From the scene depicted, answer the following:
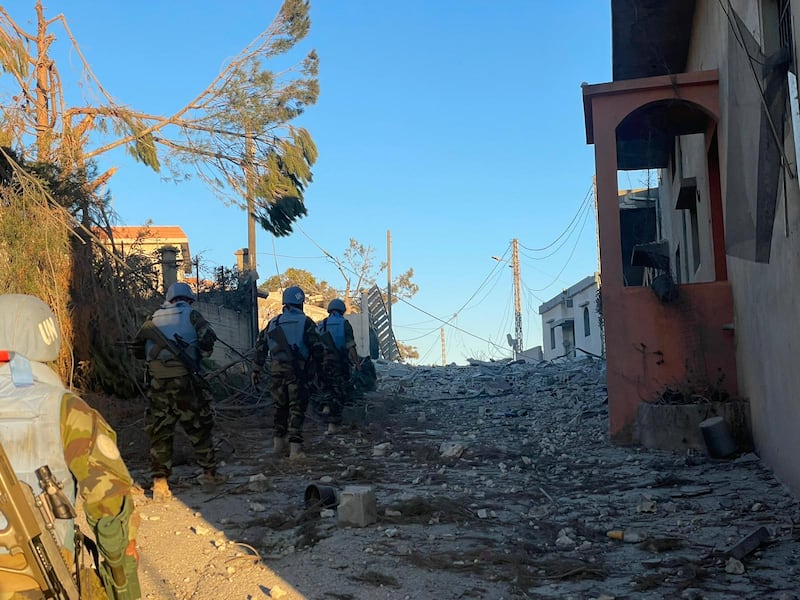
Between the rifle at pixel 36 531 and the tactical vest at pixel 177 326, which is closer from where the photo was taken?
the rifle at pixel 36 531

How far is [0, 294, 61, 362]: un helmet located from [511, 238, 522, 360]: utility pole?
2974 centimetres

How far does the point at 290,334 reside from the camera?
795 centimetres

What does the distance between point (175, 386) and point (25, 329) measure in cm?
421

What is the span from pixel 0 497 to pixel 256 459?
590 centimetres

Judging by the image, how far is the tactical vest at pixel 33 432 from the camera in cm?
204

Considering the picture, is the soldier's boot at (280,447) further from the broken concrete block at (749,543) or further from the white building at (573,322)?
the white building at (573,322)

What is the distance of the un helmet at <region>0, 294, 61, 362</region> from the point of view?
85.7 inches

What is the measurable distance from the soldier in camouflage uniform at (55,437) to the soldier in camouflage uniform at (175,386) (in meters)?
4.08

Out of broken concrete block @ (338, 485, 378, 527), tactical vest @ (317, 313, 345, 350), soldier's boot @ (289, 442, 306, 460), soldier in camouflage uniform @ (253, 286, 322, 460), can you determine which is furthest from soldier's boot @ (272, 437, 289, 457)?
broken concrete block @ (338, 485, 378, 527)

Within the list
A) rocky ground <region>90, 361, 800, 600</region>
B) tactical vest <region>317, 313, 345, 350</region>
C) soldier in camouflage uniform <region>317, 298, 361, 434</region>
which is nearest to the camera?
rocky ground <region>90, 361, 800, 600</region>

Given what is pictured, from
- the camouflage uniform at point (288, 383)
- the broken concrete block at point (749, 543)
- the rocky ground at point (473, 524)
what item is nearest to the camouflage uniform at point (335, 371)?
the rocky ground at point (473, 524)

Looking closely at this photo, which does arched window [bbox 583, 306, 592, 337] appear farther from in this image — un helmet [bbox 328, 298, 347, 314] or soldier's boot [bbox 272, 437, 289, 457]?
soldier's boot [bbox 272, 437, 289, 457]

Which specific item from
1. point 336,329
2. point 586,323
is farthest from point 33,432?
point 586,323

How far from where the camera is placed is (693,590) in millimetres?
3566
